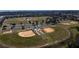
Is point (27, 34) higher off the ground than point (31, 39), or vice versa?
point (27, 34)

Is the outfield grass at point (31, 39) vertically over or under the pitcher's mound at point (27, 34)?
under

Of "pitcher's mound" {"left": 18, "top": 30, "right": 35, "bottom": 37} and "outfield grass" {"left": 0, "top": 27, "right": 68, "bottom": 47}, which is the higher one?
"pitcher's mound" {"left": 18, "top": 30, "right": 35, "bottom": 37}
